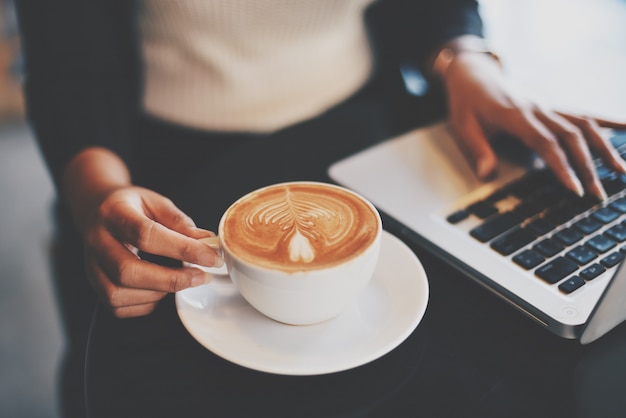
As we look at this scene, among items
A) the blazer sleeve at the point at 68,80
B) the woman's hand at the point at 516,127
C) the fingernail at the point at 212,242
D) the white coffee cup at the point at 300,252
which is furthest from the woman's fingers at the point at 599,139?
the blazer sleeve at the point at 68,80

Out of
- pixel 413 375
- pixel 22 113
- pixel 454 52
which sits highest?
pixel 454 52

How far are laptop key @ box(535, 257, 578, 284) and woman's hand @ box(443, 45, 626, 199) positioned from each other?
0.13 m

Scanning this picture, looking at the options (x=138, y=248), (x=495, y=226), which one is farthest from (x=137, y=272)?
(x=495, y=226)

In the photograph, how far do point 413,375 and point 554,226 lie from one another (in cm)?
24

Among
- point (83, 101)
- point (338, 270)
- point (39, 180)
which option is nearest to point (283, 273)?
point (338, 270)

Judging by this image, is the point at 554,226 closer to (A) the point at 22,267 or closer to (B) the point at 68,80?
(B) the point at 68,80

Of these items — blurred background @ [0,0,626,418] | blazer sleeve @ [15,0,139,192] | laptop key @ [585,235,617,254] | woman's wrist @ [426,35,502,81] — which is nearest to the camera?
laptop key @ [585,235,617,254]

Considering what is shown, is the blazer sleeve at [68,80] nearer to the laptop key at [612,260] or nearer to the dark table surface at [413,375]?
the dark table surface at [413,375]

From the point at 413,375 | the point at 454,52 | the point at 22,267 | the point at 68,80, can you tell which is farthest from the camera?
the point at 22,267

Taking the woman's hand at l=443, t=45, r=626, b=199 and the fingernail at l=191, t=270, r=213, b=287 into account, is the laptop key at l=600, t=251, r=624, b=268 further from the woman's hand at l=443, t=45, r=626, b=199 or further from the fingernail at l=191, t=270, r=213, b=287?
the fingernail at l=191, t=270, r=213, b=287

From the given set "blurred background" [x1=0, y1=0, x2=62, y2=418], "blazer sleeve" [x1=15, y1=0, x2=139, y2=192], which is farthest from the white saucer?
"blurred background" [x1=0, y1=0, x2=62, y2=418]

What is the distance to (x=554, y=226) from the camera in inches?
22.6

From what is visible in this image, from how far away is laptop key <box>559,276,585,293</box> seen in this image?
1.60 ft

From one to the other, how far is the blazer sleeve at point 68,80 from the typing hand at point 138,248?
204mm
